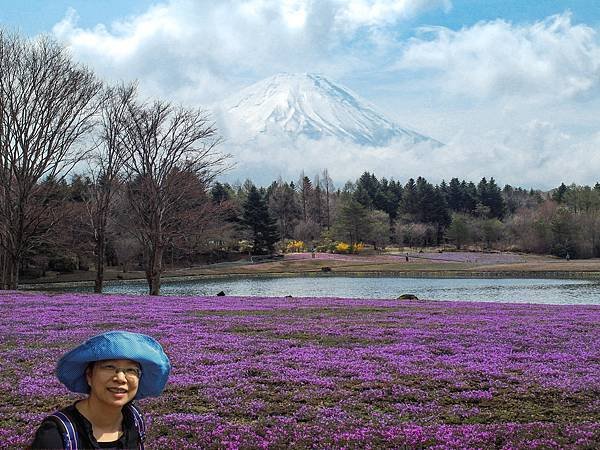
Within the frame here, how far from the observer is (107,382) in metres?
3.49

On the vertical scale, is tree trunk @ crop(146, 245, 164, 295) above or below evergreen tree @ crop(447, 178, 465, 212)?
below

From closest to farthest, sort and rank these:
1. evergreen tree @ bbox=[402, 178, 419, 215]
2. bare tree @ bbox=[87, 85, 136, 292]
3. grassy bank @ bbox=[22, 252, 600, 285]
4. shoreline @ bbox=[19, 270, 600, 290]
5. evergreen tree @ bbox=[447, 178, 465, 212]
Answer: bare tree @ bbox=[87, 85, 136, 292]
shoreline @ bbox=[19, 270, 600, 290]
grassy bank @ bbox=[22, 252, 600, 285]
evergreen tree @ bbox=[402, 178, 419, 215]
evergreen tree @ bbox=[447, 178, 465, 212]

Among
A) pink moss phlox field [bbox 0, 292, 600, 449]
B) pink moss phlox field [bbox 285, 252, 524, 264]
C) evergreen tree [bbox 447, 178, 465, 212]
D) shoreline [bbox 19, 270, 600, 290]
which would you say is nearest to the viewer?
pink moss phlox field [bbox 0, 292, 600, 449]

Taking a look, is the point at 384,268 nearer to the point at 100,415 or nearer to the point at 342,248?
the point at 342,248

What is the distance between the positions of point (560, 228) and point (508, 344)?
96309 mm

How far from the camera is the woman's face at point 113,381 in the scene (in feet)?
11.4

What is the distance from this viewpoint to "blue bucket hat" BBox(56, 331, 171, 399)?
3469 millimetres

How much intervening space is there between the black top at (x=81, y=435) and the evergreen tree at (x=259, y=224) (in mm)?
94890

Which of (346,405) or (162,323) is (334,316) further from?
(346,405)

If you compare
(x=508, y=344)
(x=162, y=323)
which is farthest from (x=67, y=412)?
(x=162, y=323)

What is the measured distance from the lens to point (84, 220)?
37281mm

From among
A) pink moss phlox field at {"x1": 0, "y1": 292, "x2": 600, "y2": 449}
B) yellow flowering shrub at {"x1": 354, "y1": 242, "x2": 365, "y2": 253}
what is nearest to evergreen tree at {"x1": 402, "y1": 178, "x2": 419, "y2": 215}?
yellow flowering shrub at {"x1": 354, "y1": 242, "x2": 365, "y2": 253}

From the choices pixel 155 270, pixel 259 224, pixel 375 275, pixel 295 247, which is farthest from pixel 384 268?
pixel 155 270

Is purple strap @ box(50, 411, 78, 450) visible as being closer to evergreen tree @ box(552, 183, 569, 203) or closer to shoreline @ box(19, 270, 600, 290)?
shoreline @ box(19, 270, 600, 290)
